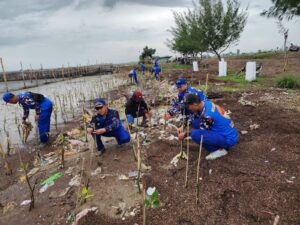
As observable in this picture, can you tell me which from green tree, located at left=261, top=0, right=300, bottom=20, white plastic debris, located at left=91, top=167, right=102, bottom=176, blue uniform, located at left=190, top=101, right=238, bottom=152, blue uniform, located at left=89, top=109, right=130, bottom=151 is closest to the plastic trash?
white plastic debris, located at left=91, top=167, right=102, bottom=176

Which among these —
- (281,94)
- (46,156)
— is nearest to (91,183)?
(46,156)

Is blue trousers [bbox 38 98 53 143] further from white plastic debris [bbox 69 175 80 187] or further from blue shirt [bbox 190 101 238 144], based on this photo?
blue shirt [bbox 190 101 238 144]

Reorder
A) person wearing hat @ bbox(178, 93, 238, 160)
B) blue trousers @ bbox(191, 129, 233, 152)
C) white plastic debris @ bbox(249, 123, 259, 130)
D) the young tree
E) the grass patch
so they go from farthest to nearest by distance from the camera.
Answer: the young tree
the grass patch
white plastic debris @ bbox(249, 123, 259, 130)
blue trousers @ bbox(191, 129, 233, 152)
person wearing hat @ bbox(178, 93, 238, 160)

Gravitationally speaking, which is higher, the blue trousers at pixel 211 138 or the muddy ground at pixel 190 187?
the blue trousers at pixel 211 138

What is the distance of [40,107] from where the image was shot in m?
6.06

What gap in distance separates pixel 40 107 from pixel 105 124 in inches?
87.9

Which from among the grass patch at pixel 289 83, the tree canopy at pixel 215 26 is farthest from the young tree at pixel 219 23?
the grass patch at pixel 289 83

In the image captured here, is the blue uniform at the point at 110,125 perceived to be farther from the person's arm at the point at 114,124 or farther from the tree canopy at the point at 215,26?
the tree canopy at the point at 215,26

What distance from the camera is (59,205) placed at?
335 cm

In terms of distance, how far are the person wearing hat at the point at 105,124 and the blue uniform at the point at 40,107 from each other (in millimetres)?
1932

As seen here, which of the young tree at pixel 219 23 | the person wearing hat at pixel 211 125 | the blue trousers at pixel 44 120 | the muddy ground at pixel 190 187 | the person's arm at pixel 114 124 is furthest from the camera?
the young tree at pixel 219 23

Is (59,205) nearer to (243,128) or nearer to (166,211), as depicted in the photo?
(166,211)

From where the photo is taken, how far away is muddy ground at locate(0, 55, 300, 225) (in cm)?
273

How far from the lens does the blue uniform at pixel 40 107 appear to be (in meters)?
5.91
